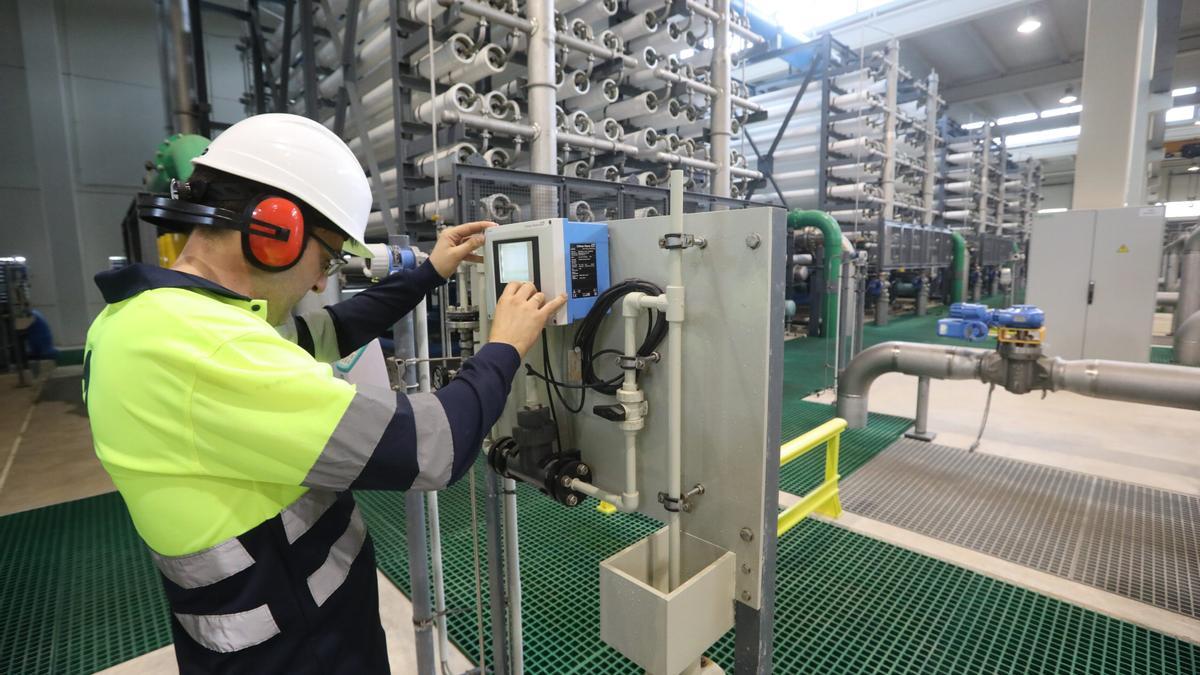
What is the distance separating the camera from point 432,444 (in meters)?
0.85

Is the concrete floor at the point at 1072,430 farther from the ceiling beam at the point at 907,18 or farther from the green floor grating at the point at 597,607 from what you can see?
the ceiling beam at the point at 907,18

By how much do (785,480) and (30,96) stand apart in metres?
11.6

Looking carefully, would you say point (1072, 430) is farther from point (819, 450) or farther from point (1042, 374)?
point (819, 450)

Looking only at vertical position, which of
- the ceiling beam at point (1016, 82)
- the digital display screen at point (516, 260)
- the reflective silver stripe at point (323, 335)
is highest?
the ceiling beam at point (1016, 82)

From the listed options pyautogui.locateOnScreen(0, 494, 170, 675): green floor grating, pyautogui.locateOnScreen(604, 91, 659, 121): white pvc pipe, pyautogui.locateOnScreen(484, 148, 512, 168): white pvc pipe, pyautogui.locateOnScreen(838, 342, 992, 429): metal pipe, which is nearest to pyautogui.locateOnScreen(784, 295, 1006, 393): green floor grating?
pyautogui.locateOnScreen(838, 342, 992, 429): metal pipe

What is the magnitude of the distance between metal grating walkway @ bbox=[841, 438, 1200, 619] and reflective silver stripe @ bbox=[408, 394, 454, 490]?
2738 millimetres

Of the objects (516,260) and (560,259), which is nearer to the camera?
(560,259)

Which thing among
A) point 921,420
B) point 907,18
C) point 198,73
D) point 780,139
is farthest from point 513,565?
point 907,18

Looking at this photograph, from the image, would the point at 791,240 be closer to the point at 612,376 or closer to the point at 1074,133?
the point at 612,376

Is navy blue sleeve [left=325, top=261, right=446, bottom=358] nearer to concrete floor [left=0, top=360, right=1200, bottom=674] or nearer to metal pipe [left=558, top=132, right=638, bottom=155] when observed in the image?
concrete floor [left=0, top=360, right=1200, bottom=674]

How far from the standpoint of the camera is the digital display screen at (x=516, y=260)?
128 centimetres

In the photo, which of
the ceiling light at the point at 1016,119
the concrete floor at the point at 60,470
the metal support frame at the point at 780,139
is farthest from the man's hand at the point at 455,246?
the ceiling light at the point at 1016,119

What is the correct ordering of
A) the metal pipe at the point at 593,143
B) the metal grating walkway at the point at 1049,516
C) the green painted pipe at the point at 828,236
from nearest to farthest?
the metal grating walkway at the point at 1049,516
the metal pipe at the point at 593,143
the green painted pipe at the point at 828,236

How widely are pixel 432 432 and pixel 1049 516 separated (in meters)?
3.39
